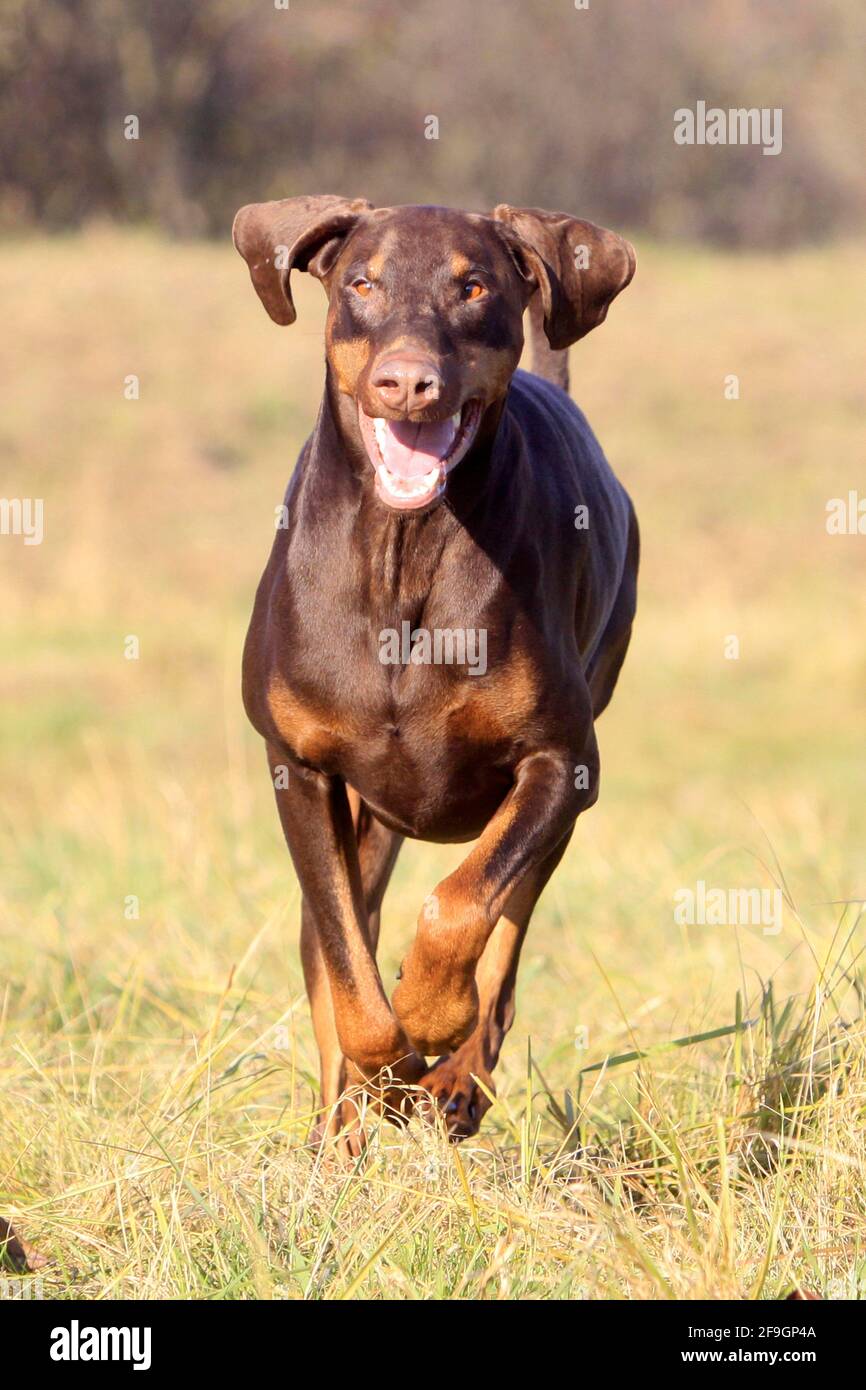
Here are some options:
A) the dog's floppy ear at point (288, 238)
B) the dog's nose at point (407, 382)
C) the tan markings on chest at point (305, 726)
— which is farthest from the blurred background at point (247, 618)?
the dog's floppy ear at point (288, 238)

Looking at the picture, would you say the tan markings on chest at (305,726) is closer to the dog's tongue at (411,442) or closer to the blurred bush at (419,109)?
the dog's tongue at (411,442)

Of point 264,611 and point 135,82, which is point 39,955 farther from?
point 135,82

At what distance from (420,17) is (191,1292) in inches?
1346

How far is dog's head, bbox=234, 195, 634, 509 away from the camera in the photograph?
378 centimetres

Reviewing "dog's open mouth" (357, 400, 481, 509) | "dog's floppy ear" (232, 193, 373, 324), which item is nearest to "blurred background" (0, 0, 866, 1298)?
"dog's open mouth" (357, 400, 481, 509)

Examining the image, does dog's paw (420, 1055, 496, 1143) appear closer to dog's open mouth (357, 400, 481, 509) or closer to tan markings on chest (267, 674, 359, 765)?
tan markings on chest (267, 674, 359, 765)

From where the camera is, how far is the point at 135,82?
3266cm

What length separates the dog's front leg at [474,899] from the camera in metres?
3.82

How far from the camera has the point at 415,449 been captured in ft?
12.8

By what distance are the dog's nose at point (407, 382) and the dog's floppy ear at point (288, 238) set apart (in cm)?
57

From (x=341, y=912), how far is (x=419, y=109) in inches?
1255
